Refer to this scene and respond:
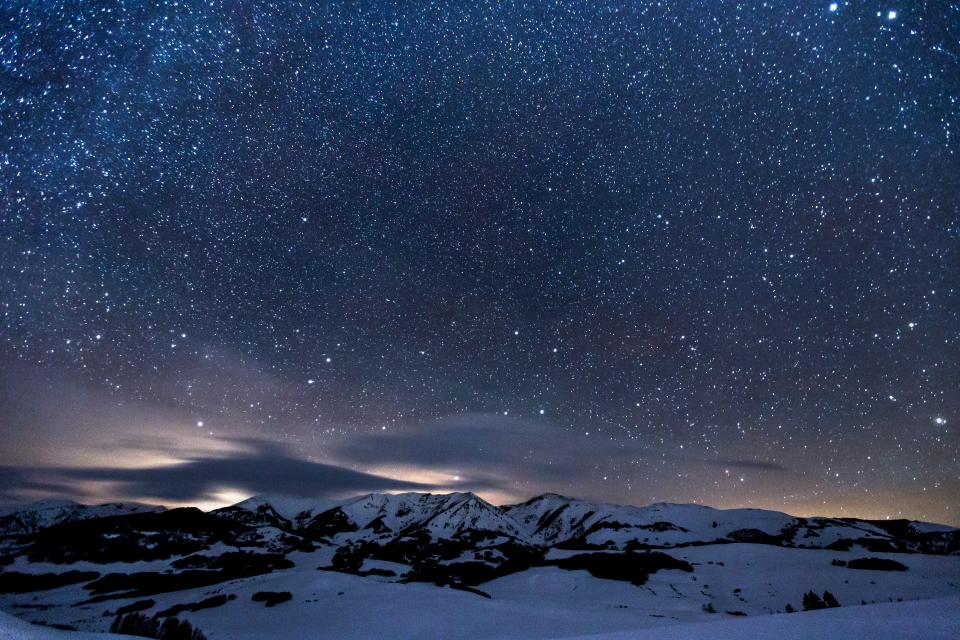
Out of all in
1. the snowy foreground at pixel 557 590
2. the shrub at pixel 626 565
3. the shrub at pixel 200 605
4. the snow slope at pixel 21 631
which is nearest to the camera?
the snow slope at pixel 21 631

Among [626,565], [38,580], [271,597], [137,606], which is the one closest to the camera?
[271,597]

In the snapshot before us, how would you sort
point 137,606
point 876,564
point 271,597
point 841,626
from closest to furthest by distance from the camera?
point 841,626, point 271,597, point 137,606, point 876,564

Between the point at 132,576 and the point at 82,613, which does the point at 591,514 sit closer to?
the point at 132,576

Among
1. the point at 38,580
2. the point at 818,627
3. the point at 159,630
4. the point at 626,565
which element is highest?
the point at 818,627

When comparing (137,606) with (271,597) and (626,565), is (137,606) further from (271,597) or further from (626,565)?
(626,565)

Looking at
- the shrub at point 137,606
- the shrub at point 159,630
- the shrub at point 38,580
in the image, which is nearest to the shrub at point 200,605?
the shrub at point 137,606

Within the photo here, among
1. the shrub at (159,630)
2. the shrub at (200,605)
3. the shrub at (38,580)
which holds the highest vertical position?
the shrub at (159,630)

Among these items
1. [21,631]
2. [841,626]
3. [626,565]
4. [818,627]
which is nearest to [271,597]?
[626,565]

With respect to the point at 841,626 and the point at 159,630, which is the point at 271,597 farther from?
the point at 841,626

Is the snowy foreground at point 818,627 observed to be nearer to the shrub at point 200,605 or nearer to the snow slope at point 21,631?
the snow slope at point 21,631

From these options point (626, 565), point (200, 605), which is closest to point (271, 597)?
point (200, 605)

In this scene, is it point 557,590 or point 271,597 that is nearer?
point 271,597

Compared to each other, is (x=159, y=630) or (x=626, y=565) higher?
(x=159, y=630)

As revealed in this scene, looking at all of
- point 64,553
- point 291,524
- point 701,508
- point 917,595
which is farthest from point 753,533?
point 291,524
